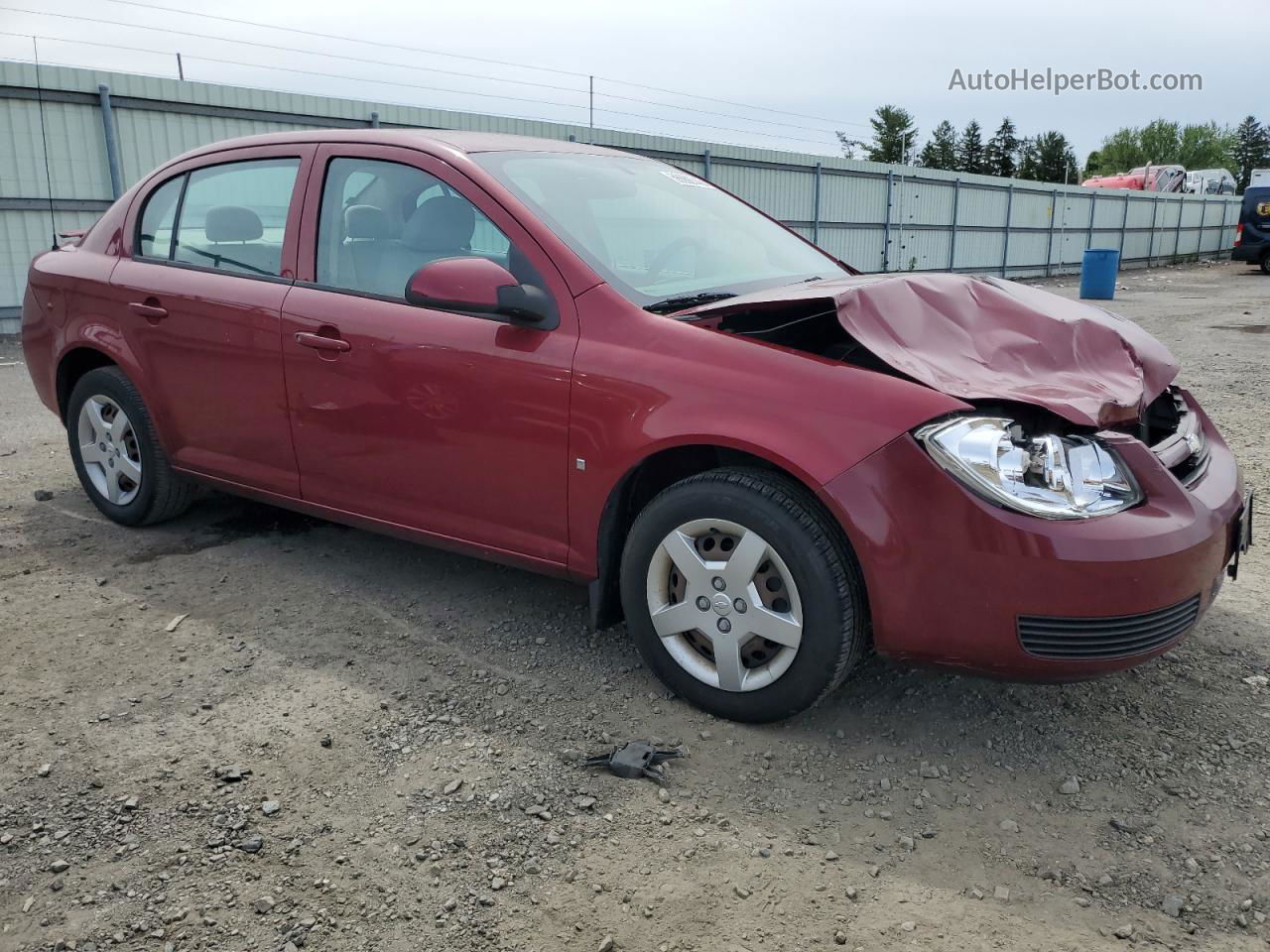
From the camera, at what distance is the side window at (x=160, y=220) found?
433cm

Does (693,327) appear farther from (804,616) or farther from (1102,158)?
(1102,158)

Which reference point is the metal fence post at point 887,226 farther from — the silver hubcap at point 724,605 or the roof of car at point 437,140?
the silver hubcap at point 724,605

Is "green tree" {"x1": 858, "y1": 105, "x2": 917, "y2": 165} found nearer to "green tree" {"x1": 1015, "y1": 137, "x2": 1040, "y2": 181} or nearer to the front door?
"green tree" {"x1": 1015, "y1": 137, "x2": 1040, "y2": 181}

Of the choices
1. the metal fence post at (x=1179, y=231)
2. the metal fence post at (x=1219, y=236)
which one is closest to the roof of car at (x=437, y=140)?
the metal fence post at (x=1179, y=231)

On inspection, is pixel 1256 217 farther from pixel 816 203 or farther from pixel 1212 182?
pixel 1212 182

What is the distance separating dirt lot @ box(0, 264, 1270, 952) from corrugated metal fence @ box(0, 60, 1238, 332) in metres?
9.91

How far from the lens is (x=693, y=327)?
9.73 ft

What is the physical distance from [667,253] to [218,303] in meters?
1.76

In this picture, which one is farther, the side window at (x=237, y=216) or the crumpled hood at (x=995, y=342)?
the side window at (x=237, y=216)

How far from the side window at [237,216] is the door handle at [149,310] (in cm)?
22

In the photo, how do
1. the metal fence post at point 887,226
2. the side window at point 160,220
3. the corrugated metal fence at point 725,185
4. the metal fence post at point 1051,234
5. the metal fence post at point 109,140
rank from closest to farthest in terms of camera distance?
1. the side window at point 160,220
2. the corrugated metal fence at point 725,185
3. the metal fence post at point 109,140
4. the metal fence post at point 887,226
5. the metal fence post at point 1051,234

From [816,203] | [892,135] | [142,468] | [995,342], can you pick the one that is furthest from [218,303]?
[892,135]

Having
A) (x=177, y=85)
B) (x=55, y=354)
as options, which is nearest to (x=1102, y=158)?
(x=177, y=85)

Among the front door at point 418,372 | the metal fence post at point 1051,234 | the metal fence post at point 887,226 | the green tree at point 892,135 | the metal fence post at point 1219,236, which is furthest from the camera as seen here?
the green tree at point 892,135
